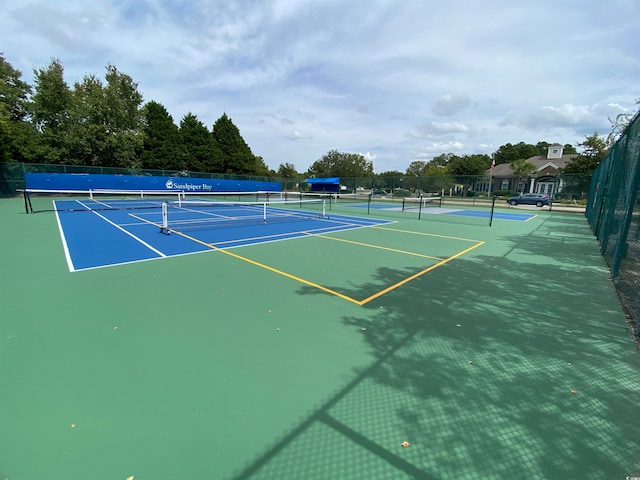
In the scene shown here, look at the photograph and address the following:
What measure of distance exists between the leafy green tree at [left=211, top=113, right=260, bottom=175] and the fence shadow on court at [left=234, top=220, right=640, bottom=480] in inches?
2011

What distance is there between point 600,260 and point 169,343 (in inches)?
432

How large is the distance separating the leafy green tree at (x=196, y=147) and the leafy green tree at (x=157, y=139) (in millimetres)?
1833

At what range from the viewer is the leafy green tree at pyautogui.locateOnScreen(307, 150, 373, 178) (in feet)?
281

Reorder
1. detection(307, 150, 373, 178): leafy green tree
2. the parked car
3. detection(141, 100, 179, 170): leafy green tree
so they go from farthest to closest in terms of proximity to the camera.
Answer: detection(307, 150, 373, 178): leafy green tree, detection(141, 100, 179, 170): leafy green tree, the parked car

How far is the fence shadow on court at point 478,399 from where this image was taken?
2088mm

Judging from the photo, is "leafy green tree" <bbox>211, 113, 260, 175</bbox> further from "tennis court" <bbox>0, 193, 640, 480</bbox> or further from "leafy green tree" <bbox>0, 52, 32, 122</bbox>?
"tennis court" <bbox>0, 193, 640, 480</bbox>

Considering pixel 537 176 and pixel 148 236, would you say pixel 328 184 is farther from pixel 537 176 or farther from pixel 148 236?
pixel 148 236

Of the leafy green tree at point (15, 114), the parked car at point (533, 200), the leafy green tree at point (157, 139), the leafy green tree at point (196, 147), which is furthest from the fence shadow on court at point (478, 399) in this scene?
the leafy green tree at point (196, 147)

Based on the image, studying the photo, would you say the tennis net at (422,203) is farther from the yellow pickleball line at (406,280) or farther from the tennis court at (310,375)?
the tennis court at (310,375)

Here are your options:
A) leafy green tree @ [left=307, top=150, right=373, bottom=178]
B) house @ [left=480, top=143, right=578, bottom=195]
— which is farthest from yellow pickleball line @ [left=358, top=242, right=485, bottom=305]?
leafy green tree @ [left=307, top=150, right=373, bottom=178]

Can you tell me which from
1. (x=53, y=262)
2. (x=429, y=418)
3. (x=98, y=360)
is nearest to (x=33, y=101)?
(x=53, y=262)

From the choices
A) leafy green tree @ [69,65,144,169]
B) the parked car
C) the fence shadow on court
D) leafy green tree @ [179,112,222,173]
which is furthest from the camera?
leafy green tree @ [179,112,222,173]

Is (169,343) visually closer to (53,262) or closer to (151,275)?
(151,275)

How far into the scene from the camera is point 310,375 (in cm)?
302
